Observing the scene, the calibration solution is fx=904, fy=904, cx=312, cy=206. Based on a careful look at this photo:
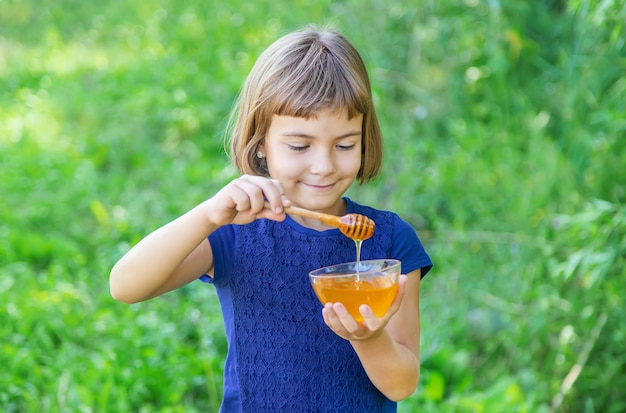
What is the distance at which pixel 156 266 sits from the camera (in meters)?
1.77

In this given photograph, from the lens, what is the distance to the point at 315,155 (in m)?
1.86

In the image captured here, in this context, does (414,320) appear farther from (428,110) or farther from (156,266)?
(428,110)

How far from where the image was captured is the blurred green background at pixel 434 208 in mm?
3258

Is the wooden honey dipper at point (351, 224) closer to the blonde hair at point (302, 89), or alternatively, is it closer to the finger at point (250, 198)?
the finger at point (250, 198)

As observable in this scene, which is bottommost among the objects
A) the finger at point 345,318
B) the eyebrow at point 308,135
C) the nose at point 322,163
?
the finger at point 345,318

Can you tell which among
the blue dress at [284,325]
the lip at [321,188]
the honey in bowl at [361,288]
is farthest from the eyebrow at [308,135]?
the honey in bowl at [361,288]

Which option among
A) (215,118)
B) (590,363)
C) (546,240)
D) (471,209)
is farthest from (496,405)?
(215,118)

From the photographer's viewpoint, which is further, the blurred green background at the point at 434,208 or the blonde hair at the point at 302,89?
the blurred green background at the point at 434,208

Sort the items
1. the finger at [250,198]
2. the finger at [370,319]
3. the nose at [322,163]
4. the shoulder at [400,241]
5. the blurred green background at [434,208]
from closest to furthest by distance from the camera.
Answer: the finger at [370,319] < the finger at [250,198] < the nose at [322,163] < the shoulder at [400,241] < the blurred green background at [434,208]

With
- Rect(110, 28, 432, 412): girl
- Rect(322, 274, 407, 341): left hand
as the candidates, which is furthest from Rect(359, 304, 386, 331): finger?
Rect(110, 28, 432, 412): girl

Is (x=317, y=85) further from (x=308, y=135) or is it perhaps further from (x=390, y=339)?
(x=390, y=339)

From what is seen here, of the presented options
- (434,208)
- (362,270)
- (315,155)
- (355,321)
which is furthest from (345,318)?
(434,208)

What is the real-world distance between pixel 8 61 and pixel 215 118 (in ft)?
7.12

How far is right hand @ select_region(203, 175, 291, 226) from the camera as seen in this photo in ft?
5.64
